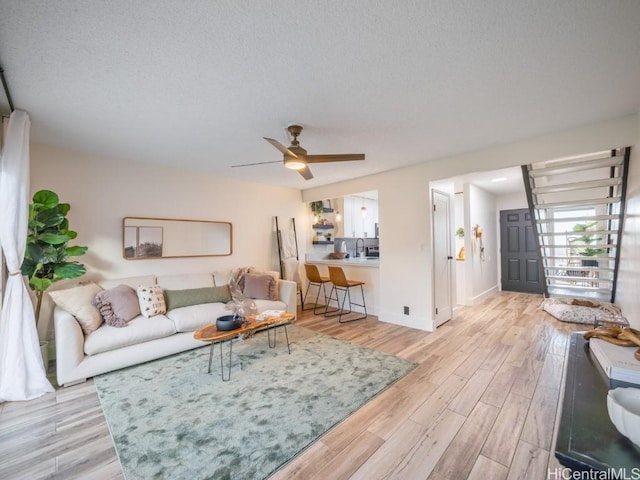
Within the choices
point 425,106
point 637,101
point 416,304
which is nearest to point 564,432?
point 425,106

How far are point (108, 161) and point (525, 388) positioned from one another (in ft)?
16.7

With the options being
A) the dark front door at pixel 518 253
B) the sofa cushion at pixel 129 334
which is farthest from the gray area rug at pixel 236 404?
the dark front door at pixel 518 253

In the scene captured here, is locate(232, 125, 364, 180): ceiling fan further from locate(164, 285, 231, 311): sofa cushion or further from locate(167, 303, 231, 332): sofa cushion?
locate(164, 285, 231, 311): sofa cushion

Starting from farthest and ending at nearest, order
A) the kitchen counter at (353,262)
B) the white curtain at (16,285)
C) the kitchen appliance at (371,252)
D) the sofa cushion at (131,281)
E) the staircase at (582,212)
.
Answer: the kitchen appliance at (371,252) → the kitchen counter at (353,262) → the sofa cushion at (131,281) → the staircase at (582,212) → the white curtain at (16,285)

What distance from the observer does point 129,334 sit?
8.95 ft

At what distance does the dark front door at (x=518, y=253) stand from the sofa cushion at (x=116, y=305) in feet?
24.4

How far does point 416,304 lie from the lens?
3973 millimetres

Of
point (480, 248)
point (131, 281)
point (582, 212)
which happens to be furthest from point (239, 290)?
point (582, 212)

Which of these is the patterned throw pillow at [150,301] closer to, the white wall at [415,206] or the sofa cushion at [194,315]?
the sofa cushion at [194,315]

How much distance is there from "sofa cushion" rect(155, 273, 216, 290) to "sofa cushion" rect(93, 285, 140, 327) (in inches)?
22.2

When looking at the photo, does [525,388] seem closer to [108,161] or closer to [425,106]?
[425,106]

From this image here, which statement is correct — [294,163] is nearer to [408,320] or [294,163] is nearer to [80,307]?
[80,307]

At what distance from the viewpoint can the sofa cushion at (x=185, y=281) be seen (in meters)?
3.62

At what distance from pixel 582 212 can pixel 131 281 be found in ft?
27.8
